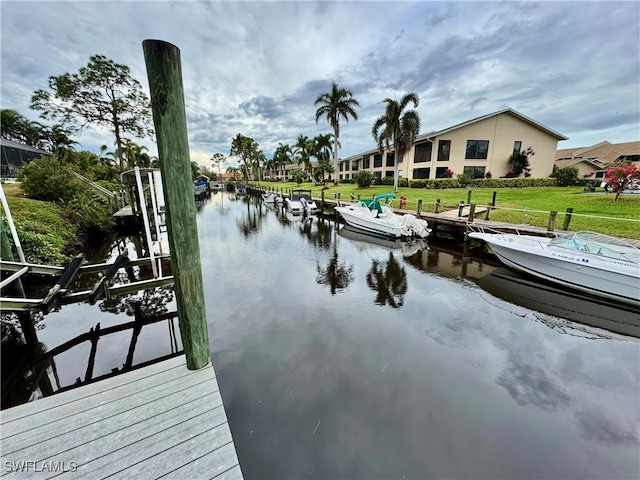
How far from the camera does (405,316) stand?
5.96 metres

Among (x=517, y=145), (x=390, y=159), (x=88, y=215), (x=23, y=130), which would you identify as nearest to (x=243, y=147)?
(x=23, y=130)

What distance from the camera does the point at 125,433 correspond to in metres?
2.31

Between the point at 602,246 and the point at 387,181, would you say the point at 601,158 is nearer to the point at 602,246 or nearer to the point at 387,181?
the point at 387,181

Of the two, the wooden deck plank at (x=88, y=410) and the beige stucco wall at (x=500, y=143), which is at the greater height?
the beige stucco wall at (x=500, y=143)

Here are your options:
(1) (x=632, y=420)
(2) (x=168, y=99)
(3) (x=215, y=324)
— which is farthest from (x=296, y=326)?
(1) (x=632, y=420)

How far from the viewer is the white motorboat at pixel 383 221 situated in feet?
41.4

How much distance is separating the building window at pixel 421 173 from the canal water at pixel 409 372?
2436 cm

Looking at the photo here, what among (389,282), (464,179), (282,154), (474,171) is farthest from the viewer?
(282,154)

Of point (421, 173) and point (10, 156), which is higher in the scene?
point (10, 156)

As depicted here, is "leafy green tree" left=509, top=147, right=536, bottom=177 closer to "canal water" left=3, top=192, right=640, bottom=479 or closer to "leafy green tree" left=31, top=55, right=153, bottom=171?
"canal water" left=3, top=192, right=640, bottom=479

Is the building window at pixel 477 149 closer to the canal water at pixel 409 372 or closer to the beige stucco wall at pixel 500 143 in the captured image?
the beige stucco wall at pixel 500 143

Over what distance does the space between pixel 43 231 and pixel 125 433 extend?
9.65 meters

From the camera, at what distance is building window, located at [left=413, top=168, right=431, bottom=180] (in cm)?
2986

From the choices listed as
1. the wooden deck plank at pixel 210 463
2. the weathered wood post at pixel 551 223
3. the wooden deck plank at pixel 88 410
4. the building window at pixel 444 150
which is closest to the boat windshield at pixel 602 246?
the weathered wood post at pixel 551 223
